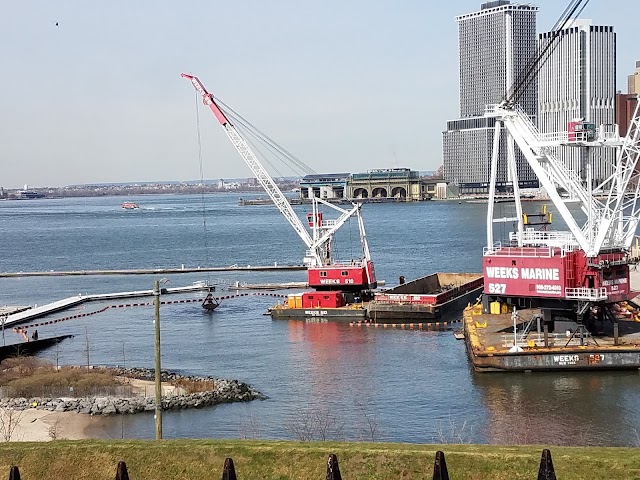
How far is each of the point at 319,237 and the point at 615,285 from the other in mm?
22435

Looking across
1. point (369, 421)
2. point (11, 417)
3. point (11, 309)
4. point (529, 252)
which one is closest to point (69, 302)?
point (11, 309)

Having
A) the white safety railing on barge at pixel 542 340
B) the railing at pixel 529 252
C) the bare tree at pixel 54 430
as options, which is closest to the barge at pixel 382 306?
the railing at pixel 529 252

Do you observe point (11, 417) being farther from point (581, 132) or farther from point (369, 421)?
point (581, 132)

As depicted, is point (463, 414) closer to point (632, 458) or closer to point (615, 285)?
point (615, 285)

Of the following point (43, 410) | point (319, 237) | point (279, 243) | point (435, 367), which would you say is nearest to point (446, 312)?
point (319, 237)

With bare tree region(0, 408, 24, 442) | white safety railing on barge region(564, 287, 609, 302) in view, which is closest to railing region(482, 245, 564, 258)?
white safety railing on barge region(564, 287, 609, 302)

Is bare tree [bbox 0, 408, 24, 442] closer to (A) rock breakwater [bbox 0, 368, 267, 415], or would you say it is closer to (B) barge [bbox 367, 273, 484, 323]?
(A) rock breakwater [bbox 0, 368, 267, 415]

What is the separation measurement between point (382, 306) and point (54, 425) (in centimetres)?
2536

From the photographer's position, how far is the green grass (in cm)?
1614

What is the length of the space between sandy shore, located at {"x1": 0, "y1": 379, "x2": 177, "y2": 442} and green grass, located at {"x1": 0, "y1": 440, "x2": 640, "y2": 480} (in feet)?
32.4

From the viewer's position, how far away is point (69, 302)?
66.1 metres

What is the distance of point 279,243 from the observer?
125 meters

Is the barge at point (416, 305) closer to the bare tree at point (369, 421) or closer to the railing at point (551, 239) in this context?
the railing at point (551, 239)

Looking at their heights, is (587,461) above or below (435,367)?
above
